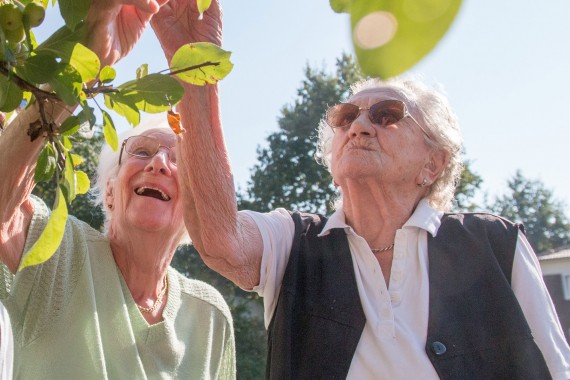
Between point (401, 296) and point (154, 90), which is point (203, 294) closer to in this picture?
point (401, 296)

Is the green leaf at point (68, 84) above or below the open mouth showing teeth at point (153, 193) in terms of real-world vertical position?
below

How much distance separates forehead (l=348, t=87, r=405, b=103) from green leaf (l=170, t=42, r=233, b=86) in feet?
4.84

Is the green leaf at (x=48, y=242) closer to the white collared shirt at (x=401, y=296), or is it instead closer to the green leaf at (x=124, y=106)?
the green leaf at (x=124, y=106)

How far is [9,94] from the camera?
889mm

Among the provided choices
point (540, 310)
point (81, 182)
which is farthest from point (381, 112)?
point (81, 182)

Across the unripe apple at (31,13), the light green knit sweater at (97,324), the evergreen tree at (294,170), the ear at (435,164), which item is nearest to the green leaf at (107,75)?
the unripe apple at (31,13)

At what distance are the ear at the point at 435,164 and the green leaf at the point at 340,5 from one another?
6.92 feet

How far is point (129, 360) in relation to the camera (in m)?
2.30

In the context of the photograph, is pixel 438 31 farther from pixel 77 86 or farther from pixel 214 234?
pixel 214 234

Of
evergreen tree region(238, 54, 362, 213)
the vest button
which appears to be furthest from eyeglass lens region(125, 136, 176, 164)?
evergreen tree region(238, 54, 362, 213)

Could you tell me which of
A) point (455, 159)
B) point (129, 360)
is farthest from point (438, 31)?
point (455, 159)

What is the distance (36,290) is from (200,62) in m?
1.42

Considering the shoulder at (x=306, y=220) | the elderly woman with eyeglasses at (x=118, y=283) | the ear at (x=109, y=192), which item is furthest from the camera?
the ear at (x=109, y=192)

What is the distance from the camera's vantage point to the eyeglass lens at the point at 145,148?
2783mm
